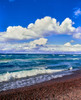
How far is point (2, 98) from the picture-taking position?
6234mm

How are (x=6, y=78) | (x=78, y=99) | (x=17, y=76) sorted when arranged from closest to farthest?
1. (x=78, y=99)
2. (x=6, y=78)
3. (x=17, y=76)

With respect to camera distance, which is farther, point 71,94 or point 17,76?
point 17,76

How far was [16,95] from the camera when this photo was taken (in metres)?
6.57

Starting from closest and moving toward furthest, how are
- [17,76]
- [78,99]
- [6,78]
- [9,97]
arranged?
[78,99]
[9,97]
[6,78]
[17,76]

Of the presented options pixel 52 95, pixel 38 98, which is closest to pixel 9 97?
pixel 38 98

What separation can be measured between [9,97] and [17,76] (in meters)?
6.29

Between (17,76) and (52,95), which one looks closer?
(52,95)

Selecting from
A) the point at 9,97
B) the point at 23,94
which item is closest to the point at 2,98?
the point at 9,97

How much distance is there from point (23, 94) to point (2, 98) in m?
1.12

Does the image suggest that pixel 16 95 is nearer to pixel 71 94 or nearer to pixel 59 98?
pixel 59 98

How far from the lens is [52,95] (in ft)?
21.2

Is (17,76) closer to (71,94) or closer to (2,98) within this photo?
(2,98)

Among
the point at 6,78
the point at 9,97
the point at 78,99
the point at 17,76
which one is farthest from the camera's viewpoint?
the point at 17,76

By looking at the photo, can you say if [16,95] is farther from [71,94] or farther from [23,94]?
[71,94]
